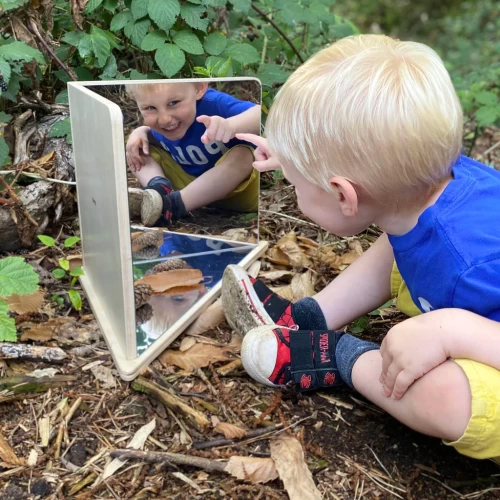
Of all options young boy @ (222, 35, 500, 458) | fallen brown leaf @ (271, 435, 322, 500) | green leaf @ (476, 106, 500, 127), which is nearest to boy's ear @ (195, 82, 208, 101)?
young boy @ (222, 35, 500, 458)

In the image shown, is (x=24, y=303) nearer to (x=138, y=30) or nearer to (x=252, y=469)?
(x=252, y=469)

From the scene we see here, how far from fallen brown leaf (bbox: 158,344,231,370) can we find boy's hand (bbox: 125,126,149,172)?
420 mm

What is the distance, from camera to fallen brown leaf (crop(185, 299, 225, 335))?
55.5 inches

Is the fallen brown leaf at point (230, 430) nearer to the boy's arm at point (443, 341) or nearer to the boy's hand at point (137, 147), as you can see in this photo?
the boy's arm at point (443, 341)

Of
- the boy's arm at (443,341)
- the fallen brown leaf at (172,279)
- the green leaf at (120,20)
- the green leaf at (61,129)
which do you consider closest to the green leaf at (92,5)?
the green leaf at (120,20)

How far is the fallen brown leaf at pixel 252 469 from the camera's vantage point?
1004 mm

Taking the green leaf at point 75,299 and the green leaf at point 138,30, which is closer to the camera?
the green leaf at point 75,299

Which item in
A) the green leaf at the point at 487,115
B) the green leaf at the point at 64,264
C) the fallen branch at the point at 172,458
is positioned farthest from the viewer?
the green leaf at the point at 487,115

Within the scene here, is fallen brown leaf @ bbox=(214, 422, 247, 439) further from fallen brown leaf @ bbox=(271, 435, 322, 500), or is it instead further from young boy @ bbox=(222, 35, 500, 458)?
young boy @ bbox=(222, 35, 500, 458)

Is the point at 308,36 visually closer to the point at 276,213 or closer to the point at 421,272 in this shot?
the point at 276,213

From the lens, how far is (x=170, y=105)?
1.26 metres

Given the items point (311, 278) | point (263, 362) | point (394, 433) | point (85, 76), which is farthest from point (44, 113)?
point (394, 433)

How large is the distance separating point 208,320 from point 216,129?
1.48 feet

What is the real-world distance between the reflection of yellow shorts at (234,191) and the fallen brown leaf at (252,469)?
1.91ft
